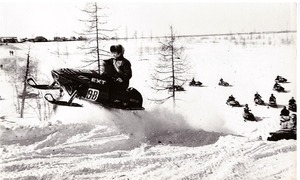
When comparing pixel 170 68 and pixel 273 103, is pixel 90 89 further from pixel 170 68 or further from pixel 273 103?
pixel 273 103

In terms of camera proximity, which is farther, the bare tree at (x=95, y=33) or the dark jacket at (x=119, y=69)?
the dark jacket at (x=119, y=69)

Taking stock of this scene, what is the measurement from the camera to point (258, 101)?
491 centimetres

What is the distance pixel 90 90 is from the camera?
15.3 feet

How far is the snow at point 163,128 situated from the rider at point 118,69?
68mm

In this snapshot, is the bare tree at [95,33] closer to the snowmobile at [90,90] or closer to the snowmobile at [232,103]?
the snowmobile at [90,90]

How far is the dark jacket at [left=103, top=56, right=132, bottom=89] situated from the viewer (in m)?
4.66

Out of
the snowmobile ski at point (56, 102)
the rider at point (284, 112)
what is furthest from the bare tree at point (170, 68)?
the rider at point (284, 112)

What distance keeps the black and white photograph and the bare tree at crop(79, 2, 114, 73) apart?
0.01m

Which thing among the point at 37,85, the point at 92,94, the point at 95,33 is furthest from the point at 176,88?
the point at 37,85

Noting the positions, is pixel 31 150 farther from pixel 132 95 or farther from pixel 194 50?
pixel 194 50

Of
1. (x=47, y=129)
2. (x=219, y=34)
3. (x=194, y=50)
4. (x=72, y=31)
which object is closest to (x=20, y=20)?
(x=72, y=31)

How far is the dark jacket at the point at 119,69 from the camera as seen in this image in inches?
183

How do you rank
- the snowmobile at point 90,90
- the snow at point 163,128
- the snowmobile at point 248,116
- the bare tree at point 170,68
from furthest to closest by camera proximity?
the snowmobile at point 248,116 < the bare tree at point 170,68 < the snowmobile at point 90,90 < the snow at point 163,128

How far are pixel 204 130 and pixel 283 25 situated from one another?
1.45 metres
